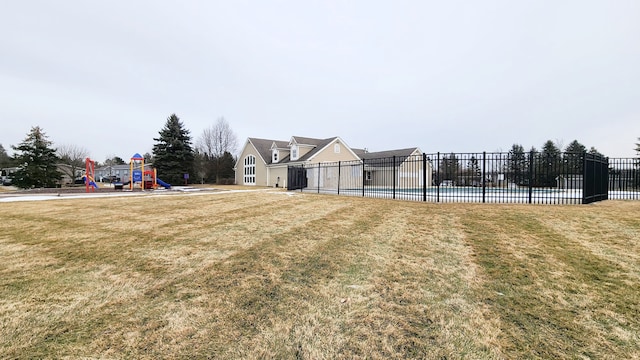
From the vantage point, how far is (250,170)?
34906 millimetres

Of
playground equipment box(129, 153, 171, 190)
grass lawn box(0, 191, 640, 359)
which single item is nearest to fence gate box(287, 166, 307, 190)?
playground equipment box(129, 153, 171, 190)

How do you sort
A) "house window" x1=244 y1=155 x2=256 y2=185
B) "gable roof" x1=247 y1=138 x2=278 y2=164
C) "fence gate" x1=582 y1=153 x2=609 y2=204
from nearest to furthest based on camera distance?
1. "fence gate" x1=582 y1=153 x2=609 y2=204
2. "gable roof" x1=247 y1=138 x2=278 y2=164
3. "house window" x1=244 y1=155 x2=256 y2=185

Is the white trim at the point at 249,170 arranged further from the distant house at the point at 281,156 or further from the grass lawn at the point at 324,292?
the grass lawn at the point at 324,292

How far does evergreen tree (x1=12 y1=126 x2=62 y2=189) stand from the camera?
2570cm

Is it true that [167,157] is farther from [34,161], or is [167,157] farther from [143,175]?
[34,161]

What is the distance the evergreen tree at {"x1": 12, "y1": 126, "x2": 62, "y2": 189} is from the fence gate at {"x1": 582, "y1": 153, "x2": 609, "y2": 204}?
40845 mm

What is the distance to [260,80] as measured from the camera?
894 inches

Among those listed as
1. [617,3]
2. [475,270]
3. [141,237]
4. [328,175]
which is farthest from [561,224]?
[328,175]

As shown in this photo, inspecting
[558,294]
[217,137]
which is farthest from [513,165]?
[217,137]

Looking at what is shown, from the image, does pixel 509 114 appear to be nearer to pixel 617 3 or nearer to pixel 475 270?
pixel 617 3

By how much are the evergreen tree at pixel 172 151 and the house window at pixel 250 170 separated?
312 inches

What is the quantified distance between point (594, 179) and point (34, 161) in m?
42.3

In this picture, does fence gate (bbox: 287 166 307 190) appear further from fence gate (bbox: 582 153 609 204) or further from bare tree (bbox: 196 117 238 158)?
bare tree (bbox: 196 117 238 158)

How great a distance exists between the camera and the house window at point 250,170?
34.2 meters
